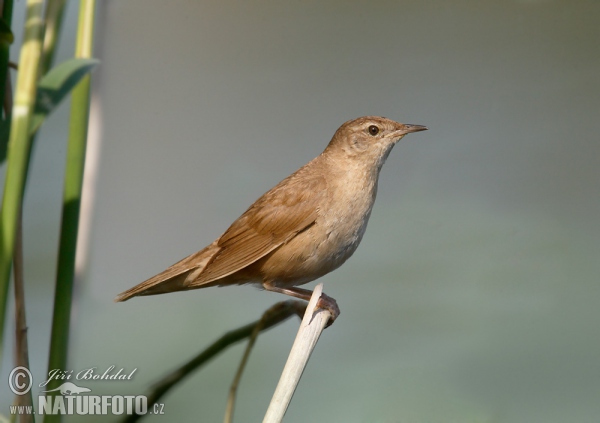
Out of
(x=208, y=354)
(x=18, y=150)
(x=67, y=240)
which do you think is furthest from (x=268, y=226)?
(x=18, y=150)

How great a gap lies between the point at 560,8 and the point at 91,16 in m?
2.99

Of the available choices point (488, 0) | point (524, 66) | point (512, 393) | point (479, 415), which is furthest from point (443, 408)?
point (488, 0)

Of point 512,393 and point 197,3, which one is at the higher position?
point 197,3

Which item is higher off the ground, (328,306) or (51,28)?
(51,28)

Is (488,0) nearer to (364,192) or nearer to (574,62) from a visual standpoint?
(574,62)

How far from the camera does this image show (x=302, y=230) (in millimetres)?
1792

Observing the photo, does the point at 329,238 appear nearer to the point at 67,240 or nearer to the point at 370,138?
the point at 370,138

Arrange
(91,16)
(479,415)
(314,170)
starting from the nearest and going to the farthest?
(91,16), (314,170), (479,415)

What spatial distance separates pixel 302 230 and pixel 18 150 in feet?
3.40

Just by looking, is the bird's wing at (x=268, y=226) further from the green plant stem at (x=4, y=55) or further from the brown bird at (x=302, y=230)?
the green plant stem at (x=4, y=55)

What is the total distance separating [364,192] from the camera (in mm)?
1824

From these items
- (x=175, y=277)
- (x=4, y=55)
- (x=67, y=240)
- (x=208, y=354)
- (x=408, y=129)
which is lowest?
(x=175, y=277)

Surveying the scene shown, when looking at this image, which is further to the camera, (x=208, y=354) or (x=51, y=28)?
(x=208, y=354)

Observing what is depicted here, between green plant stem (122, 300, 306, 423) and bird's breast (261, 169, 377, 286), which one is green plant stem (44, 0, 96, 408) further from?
bird's breast (261, 169, 377, 286)
